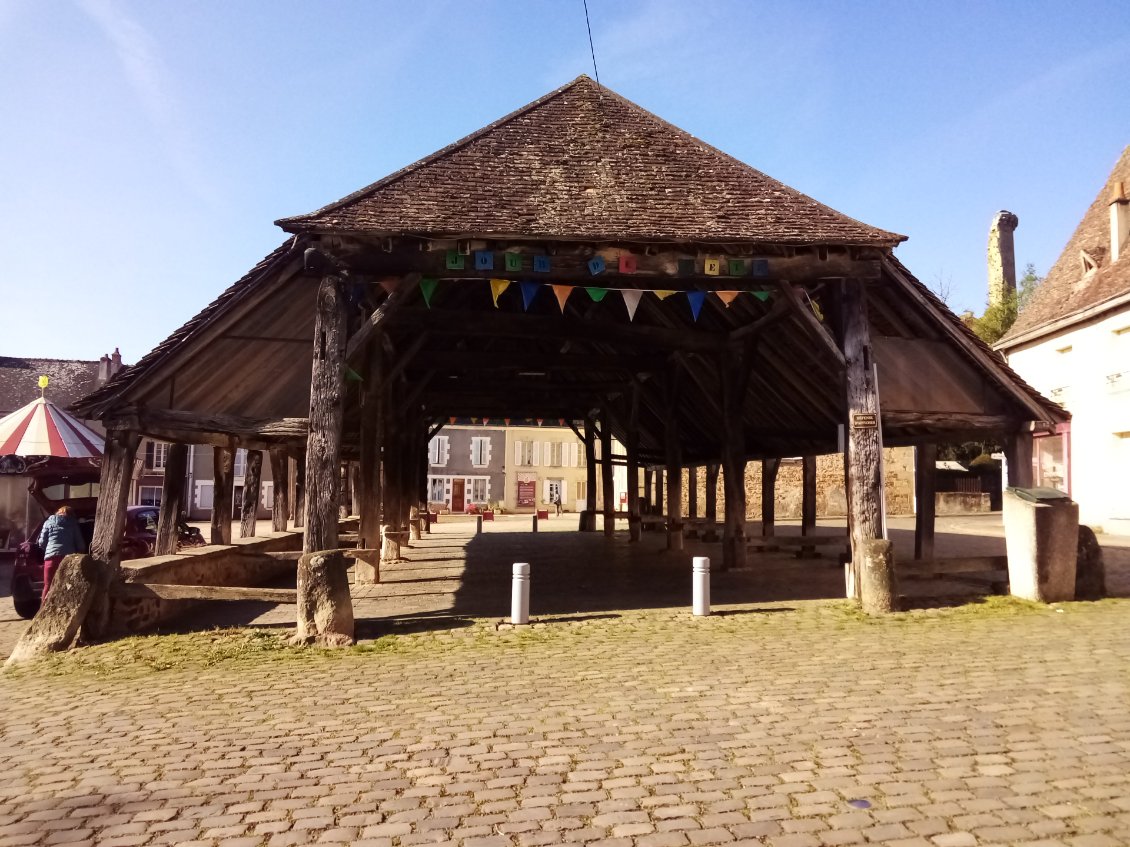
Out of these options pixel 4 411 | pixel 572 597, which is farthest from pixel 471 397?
pixel 4 411

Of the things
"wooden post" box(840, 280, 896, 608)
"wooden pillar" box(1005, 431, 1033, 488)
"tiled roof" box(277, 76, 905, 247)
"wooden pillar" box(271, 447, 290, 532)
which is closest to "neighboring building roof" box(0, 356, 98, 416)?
"wooden pillar" box(271, 447, 290, 532)

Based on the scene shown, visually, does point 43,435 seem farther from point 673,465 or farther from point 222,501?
point 673,465

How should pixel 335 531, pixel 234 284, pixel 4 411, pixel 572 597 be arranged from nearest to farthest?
pixel 335 531 < pixel 234 284 < pixel 572 597 < pixel 4 411

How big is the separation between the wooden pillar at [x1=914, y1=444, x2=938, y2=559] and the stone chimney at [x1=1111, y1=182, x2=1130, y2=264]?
9.93 m

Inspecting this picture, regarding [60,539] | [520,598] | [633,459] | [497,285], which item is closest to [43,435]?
[60,539]

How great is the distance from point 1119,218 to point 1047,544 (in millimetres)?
13860

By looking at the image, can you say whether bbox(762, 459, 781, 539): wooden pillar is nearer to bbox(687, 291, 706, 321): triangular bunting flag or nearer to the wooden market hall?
the wooden market hall

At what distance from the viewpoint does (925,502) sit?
1209 centimetres

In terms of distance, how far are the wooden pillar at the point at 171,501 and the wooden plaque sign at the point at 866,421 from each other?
8.28 meters

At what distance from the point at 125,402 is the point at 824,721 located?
7196 millimetres

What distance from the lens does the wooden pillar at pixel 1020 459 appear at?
29.8 ft

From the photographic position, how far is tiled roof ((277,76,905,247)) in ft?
25.1

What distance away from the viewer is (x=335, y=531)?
750cm

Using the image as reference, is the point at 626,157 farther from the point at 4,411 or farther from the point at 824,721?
the point at 4,411
